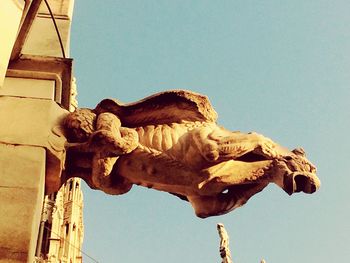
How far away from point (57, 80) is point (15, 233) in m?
1.36

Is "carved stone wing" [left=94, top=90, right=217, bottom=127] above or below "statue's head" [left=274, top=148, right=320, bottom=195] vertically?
above

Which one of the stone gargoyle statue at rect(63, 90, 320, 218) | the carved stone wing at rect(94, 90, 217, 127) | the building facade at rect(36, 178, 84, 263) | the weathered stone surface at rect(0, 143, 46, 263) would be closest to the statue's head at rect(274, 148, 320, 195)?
the stone gargoyle statue at rect(63, 90, 320, 218)

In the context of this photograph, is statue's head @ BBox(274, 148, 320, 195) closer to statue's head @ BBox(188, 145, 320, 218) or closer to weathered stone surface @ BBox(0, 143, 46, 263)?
statue's head @ BBox(188, 145, 320, 218)

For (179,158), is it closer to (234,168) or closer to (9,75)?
(234,168)

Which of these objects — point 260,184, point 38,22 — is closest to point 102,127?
point 260,184

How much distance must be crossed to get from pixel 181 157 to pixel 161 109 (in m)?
Answer: 0.44

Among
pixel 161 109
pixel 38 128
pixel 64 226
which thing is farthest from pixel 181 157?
pixel 64 226

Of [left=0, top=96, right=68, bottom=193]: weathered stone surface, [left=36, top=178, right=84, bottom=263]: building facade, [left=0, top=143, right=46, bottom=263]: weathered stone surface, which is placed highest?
[left=36, top=178, right=84, bottom=263]: building facade

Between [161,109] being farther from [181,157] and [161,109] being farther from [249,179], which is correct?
[249,179]

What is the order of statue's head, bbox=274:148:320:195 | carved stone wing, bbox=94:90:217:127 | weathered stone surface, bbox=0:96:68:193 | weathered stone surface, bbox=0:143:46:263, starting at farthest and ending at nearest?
carved stone wing, bbox=94:90:217:127 < statue's head, bbox=274:148:320:195 < weathered stone surface, bbox=0:96:68:193 < weathered stone surface, bbox=0:143:46:263

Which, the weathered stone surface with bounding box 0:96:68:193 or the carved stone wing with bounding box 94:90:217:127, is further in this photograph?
the carved stone wing with bounding box 94:90:217:127

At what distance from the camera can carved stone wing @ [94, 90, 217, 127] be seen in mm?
4160

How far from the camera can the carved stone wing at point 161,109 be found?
416cm

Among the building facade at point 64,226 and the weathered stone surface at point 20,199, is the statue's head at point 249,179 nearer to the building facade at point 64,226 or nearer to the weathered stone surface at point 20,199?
the weathered stone surface at point 20,199
